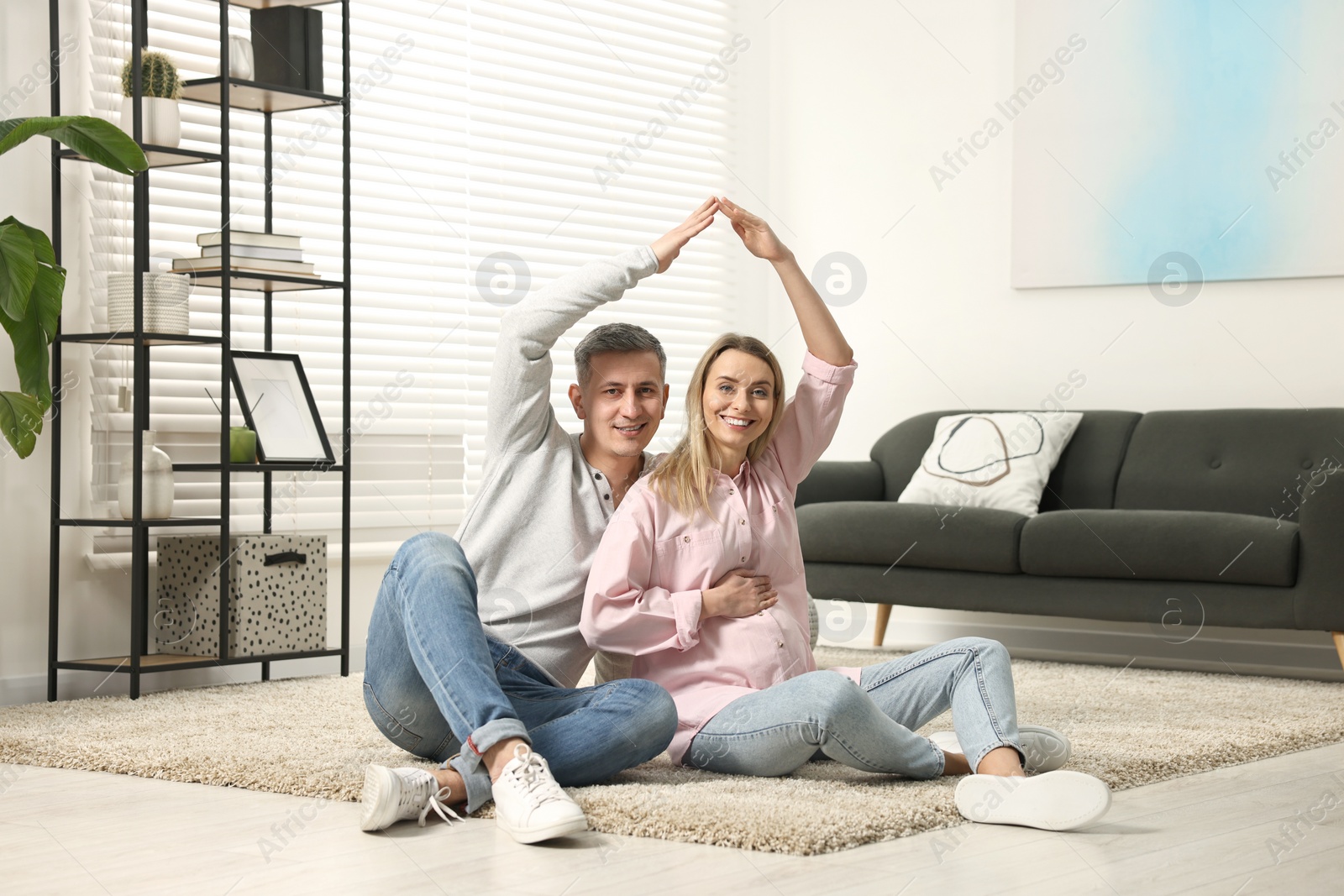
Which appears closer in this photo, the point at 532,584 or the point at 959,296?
the point at 532,584

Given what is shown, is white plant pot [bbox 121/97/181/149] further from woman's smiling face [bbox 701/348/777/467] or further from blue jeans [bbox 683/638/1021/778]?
blue jeans [bbox 683/638/1021/778]

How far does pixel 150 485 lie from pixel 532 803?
6.44ft

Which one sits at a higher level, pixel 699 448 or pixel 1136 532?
pixel 699 448

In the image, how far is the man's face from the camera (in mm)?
2234

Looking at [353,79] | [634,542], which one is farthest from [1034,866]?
[353,79]

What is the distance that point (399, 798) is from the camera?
192 cm

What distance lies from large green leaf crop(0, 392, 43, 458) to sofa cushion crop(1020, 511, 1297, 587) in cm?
253

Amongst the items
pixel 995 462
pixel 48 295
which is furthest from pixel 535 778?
pixel 995 462

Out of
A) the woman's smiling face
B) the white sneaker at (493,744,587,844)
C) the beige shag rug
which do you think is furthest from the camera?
the woman's smiling face

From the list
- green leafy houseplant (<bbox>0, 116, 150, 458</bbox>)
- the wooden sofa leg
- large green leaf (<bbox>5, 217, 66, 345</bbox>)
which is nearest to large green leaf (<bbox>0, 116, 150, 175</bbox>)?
green leafy houseplant (<bbox>0, 116, 150, 458</bbox>)

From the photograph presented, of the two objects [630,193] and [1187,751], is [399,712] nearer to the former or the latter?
[1187,751]

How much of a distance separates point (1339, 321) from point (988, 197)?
1.26 metres

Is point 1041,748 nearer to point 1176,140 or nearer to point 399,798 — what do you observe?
point 399,798

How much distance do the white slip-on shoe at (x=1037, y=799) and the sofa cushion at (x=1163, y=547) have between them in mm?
2018
